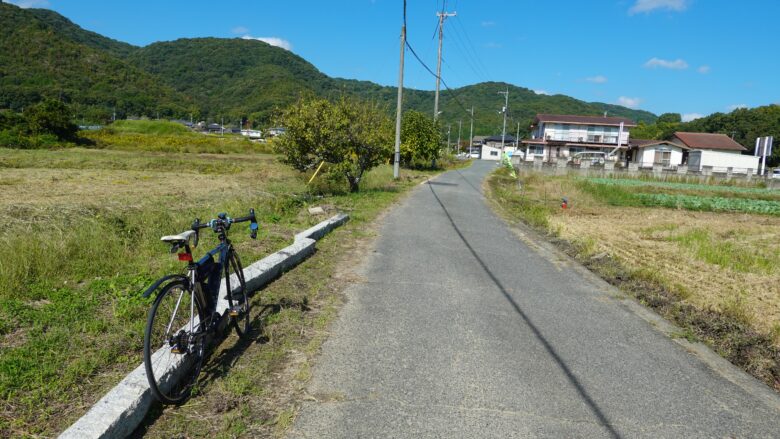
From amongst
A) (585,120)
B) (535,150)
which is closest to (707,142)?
(585,120)

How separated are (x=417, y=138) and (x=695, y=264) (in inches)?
1125

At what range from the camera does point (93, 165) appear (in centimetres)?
2153

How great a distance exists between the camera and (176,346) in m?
3.29

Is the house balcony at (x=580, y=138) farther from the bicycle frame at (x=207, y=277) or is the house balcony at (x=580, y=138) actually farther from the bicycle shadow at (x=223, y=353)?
the bicycle frame at (x=207, y=277)

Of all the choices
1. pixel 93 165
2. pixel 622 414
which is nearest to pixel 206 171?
pixel 93 165

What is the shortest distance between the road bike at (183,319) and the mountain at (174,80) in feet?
149

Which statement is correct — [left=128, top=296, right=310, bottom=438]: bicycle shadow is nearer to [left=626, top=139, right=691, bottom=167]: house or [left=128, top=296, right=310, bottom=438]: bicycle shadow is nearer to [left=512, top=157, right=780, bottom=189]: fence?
[left=512, top=157, right=780, bottom=189]: fence

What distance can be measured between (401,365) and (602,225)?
35.1ft

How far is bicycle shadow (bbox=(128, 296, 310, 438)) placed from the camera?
3023 mm

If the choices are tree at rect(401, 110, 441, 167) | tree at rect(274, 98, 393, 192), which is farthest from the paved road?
tree at rect(401, 110, 441, 167)

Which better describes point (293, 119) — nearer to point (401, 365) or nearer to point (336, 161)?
point (336, 161)

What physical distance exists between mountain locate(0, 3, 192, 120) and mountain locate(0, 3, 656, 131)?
0.15m

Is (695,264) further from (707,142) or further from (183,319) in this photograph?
(707,142)

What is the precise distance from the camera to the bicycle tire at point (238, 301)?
4143mm
